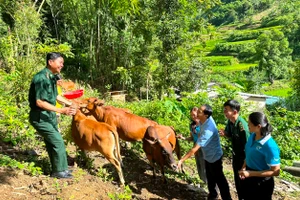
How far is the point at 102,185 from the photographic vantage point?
434 cm

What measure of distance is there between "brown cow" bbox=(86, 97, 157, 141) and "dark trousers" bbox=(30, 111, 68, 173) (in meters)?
1.34

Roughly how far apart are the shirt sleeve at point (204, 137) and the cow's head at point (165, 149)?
19.2 inches

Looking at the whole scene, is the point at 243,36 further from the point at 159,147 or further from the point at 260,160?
the point at 260,160

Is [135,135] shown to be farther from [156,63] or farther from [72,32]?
[72,32]

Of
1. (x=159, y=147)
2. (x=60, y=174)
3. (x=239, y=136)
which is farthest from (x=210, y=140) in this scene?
(x=60, y=174)

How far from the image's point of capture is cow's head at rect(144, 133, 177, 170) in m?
4.42

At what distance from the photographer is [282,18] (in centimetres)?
7138

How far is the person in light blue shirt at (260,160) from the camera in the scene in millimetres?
3223

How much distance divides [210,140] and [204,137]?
0.17m

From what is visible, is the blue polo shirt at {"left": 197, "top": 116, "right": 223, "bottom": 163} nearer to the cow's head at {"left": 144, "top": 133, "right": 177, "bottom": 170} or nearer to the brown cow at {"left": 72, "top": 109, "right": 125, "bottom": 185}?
the cow's head at {"left": 144, "top": 133, "right": 177, "bottom": 170}

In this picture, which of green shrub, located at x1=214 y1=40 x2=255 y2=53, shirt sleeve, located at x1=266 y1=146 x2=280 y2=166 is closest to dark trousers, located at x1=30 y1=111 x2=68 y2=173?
shirt sleeve, located at x1=266 y1=146 x2=280 y2=166

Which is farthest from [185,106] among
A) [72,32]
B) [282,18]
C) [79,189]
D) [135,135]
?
[282,18]

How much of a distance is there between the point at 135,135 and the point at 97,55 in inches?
434

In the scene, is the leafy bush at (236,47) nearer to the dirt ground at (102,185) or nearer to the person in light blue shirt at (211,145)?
the dirt ground at (102,185)
